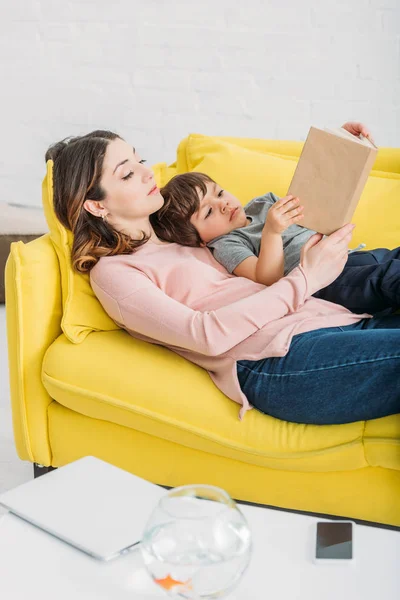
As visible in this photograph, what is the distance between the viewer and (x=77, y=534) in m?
1.11

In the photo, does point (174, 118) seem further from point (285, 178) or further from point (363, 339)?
point (363, 339)

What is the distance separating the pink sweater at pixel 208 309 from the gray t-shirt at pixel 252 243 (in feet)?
0.18

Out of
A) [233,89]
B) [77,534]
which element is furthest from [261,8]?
[77,534]

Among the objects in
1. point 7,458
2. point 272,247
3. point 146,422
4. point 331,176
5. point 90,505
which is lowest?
point 7,458

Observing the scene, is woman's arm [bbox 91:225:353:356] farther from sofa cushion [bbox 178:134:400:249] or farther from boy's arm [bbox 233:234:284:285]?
sofa cushion [bbox 178:134:400:249]

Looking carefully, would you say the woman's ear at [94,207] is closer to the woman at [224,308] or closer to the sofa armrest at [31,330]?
the woman at [224,308]

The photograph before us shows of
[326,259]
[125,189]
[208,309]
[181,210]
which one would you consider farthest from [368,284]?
[125,189]

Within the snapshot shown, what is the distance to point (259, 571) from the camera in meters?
1.03

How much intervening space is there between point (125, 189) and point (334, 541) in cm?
102

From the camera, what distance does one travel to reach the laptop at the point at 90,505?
1099 mm

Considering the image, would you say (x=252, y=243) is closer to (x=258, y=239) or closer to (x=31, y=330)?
(x=258, y=239)

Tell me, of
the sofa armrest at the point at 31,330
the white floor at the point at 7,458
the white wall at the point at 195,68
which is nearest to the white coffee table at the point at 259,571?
the sofa armrest at the point at 31,330

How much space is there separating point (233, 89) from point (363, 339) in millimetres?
2230

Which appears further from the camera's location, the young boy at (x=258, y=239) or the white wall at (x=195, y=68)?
the white wall at (x=195, y=68)
